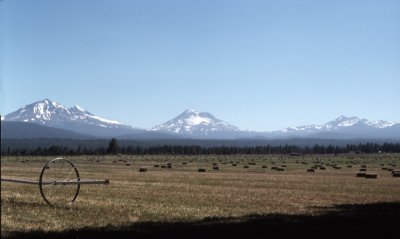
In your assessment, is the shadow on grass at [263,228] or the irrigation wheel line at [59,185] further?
the irrigation wheel line at [59,185]

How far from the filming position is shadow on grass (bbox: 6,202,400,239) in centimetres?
1594

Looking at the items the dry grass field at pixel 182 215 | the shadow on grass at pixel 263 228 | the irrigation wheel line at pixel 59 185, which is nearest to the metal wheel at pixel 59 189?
the irrigation wheel line at pixel 59 185

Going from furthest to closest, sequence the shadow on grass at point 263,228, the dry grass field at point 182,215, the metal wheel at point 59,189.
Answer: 1. the metal wheel at point 59,189
2. the dry grass field at point 182,215
3. the shadow on grass at point 263,228

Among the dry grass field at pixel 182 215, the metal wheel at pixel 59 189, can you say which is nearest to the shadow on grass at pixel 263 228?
the dry grass field at pixel 182 215

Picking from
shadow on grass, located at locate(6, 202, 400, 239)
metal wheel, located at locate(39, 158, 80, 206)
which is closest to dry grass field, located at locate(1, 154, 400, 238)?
shadow on grass, located at locate(6, 202, 400, 239)

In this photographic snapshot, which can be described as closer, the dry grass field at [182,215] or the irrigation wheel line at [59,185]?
the dry grass field at [182,215]

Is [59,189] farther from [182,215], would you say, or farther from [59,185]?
[182,215]

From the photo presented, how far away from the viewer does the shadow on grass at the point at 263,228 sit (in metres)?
15.9

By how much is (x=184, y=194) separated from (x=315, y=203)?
7.31 meters

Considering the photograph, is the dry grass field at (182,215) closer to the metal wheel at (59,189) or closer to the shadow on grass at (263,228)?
the shadow on grass at (263,228)

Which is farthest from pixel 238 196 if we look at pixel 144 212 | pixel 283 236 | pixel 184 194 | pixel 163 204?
pixel 283 236

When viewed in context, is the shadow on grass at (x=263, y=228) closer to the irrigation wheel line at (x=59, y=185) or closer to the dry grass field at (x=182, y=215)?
the dry grass field at (x=182, y=215)

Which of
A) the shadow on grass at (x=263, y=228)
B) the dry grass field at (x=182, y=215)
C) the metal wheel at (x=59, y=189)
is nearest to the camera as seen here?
the shadow on grass at (x=263, y=228)

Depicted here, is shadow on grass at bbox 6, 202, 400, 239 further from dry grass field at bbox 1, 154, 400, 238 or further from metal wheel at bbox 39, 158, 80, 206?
metal wheel at bbox 39, 158, 80, 206
